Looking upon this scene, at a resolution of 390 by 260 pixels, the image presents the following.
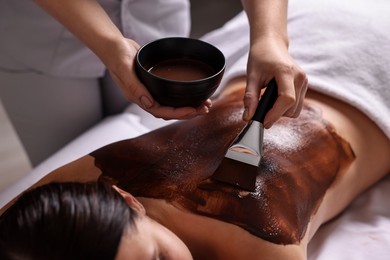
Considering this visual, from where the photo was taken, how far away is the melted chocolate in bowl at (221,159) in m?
0.92

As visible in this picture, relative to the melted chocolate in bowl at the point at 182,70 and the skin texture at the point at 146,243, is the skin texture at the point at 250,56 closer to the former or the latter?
the melted chocolate in bowl at the point at 182,70

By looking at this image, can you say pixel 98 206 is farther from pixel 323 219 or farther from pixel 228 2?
pixel 228 2

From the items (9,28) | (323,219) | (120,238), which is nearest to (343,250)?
(323,219)

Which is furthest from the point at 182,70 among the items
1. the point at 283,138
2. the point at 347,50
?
the point at 347,50

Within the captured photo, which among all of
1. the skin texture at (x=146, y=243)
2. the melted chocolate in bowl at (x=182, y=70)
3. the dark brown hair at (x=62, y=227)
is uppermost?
the melted chocolate in bowl at (x=182, y=70)

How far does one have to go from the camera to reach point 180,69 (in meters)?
0.91

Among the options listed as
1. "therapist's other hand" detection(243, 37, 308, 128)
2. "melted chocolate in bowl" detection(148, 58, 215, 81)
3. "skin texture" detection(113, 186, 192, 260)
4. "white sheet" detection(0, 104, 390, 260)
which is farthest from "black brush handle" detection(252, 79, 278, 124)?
"white sheet" detection(0, 104, 390, 260)

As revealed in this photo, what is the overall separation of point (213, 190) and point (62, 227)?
0.33 meters

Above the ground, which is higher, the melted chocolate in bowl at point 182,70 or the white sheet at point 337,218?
the melted chocolate in bowl at point 182,70

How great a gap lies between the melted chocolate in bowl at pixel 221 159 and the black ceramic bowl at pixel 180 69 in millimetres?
180

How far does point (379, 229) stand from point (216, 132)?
0.47 metres

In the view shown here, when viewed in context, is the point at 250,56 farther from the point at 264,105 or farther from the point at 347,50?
the point at 347,50

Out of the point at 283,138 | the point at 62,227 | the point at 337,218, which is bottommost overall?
the point at 337,218

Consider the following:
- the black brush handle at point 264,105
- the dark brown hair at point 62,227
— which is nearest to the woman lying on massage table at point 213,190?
the dark brown hair at point 62,227
